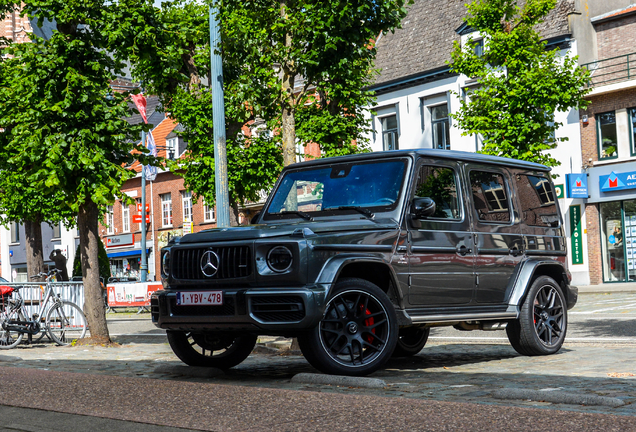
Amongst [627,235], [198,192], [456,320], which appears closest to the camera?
[456,320]

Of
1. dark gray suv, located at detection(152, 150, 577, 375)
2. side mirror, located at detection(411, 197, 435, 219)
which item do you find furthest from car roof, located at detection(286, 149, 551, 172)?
side mirror, located at detection(411, 197, 435, 219)

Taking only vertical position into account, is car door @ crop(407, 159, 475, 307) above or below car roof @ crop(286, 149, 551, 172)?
below

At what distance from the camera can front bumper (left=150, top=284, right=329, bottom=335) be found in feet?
21.9

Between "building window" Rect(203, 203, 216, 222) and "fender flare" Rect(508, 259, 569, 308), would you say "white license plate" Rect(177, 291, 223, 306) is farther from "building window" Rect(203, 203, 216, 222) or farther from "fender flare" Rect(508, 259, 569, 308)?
"building window" Rect(203, 203, 216, 222)

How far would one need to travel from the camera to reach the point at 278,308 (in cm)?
674

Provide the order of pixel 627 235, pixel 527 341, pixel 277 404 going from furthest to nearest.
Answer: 1. pixel 627 235
2. pixel 527 341
3. pixel 277 404

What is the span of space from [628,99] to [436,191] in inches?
948

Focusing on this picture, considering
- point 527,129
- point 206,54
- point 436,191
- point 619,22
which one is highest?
point 619,22

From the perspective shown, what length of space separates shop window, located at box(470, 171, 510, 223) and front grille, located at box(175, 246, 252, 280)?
263cm

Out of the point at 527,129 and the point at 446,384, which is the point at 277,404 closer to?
the point at 446,384

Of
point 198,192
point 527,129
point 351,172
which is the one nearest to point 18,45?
point 351,172

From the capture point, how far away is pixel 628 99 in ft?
97.9

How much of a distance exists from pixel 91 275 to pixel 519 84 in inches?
564

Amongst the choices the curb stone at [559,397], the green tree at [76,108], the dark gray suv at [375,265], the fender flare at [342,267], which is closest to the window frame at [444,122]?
the green tree at [76,108]
